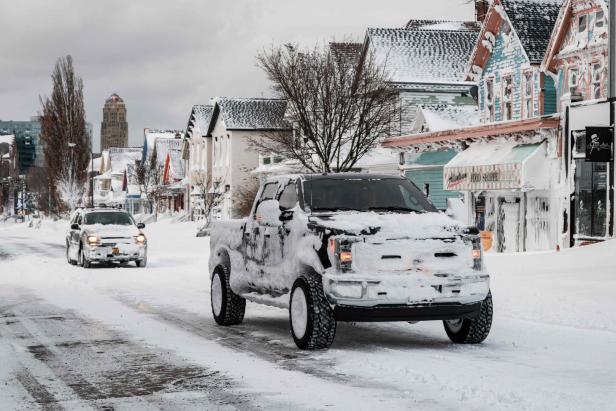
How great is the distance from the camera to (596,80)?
31.3 metres

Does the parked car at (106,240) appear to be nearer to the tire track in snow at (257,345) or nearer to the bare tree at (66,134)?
the tire track in snow at (257,345)

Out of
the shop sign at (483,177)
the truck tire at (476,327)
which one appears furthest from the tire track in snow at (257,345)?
the shop sign at (483,177)

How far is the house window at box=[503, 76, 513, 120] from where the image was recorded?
3672 centimetres

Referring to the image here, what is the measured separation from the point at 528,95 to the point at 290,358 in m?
26.8

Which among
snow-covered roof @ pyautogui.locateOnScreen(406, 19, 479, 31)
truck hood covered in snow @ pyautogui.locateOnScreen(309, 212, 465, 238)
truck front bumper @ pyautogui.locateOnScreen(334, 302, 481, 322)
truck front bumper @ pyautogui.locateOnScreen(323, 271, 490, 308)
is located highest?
snow-covered roof @ pyautogui.locateOnScreen(406, 19, 479, 31)

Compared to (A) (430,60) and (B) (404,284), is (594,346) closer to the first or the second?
(B) (404,284)

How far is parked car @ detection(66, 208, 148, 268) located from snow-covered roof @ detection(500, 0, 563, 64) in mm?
14906

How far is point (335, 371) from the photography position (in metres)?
9.30

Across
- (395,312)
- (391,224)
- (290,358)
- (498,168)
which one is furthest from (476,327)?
(498,168)

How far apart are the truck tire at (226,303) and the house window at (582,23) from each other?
70.7 ft

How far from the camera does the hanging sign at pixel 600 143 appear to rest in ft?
80.3

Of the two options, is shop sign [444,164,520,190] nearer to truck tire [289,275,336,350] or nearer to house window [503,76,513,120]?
house window [503,76,513,120]

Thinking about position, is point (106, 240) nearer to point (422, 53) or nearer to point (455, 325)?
point (455, 325)

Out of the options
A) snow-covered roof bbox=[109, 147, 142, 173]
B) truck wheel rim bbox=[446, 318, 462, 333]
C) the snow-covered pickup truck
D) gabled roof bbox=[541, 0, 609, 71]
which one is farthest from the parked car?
snow-covered roof bbox=[109, 147, 142, 173]
